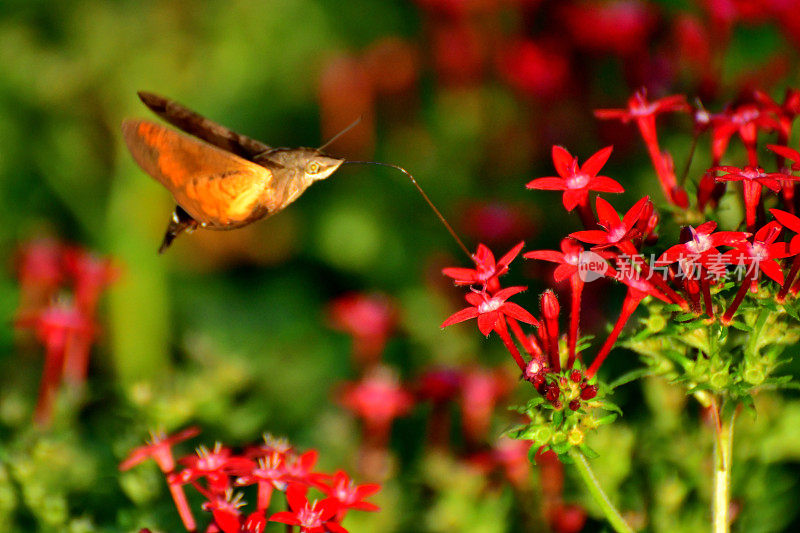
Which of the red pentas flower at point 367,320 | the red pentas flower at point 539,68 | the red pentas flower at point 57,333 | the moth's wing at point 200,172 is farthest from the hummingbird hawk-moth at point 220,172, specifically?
the red pentas flower at point 539,68

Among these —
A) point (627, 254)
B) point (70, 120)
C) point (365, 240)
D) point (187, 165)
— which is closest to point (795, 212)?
point (627, 254)

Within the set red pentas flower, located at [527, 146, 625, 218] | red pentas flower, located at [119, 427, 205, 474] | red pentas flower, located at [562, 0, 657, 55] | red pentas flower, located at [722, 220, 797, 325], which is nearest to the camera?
red pentas flower, located at [722, 220, 797, 325]

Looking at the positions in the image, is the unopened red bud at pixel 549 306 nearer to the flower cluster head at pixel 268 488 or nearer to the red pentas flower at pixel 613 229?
the red pentas flower at pixel 613 229

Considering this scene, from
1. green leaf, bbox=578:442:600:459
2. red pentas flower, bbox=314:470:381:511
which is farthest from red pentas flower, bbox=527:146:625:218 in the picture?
red pentas flower, bbox=314:470:381:511

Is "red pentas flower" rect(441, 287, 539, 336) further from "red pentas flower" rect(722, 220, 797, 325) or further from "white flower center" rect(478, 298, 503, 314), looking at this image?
"red pentas flower" rect(722, 220, 797, 325)

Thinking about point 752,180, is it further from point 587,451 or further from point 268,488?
point 268,488

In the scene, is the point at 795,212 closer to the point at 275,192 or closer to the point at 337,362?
the point at 275,192
